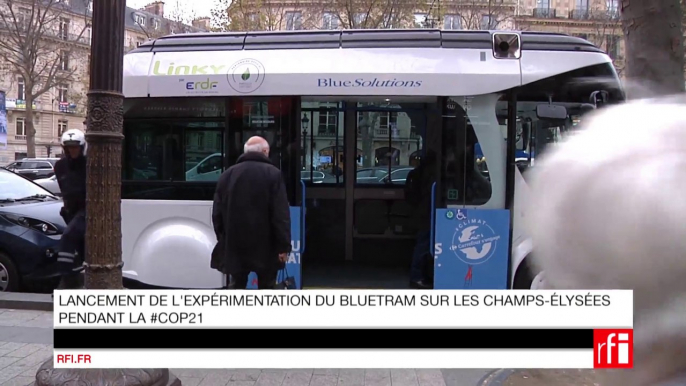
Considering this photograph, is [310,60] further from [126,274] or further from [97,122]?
[126,274]

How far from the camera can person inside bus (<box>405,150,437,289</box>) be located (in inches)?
251

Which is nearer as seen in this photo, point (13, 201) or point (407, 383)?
point (407, 383)

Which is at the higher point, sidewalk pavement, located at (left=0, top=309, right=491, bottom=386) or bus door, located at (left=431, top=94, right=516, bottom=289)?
bus door, located at (left=431, top=94, right=516, bottom=289)

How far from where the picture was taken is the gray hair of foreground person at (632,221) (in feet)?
4.71

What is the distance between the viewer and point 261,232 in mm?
4773

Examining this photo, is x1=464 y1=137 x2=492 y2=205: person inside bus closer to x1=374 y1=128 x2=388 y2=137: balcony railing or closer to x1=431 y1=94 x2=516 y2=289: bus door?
x1=431 y1=94 x2=516 y2=289: bus door

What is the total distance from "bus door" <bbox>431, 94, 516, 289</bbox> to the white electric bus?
2 cm

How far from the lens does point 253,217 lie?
15.6ft

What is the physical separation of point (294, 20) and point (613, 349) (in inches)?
950

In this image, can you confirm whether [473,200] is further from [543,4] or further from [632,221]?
[543,4]

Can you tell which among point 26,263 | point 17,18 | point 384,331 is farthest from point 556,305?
point 17,18

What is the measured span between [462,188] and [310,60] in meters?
2.18

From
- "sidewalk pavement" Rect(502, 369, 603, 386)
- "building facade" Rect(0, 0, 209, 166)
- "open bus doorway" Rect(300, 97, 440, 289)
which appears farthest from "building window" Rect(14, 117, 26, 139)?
"sidewalk pavement" Rect(502, 369, 603, 386)
